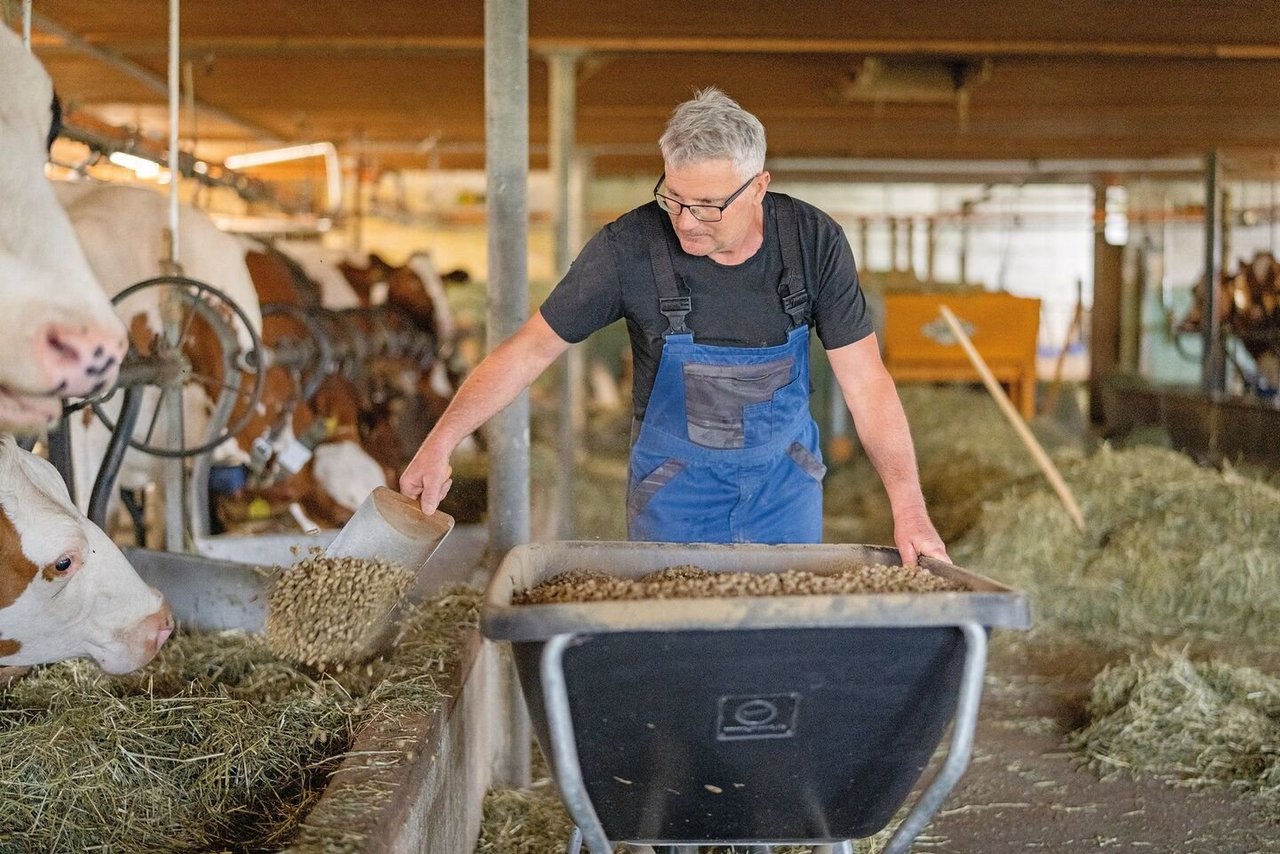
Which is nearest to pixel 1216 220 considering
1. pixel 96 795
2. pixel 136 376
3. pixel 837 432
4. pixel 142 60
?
pixel 837 432

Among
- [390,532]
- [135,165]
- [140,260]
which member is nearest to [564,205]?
[135,165]

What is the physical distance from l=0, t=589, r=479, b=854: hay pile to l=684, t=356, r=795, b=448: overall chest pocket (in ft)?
2.70

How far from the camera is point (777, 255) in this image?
116 inches

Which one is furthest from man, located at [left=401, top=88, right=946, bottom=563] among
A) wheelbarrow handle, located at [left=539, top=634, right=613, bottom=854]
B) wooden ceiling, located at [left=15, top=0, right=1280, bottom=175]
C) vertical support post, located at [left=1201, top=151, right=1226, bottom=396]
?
vertical support post, located at [left=1201, top=151, right=1226, bottom=396]

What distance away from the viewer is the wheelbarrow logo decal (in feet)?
6.07

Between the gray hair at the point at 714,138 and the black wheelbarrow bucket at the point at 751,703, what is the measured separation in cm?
94

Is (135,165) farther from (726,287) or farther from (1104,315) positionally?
(1104,315)

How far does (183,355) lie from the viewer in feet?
14.0

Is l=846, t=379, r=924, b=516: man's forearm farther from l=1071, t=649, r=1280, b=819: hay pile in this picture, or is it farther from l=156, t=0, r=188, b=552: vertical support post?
l=156, t=0, r=188, b=552: vertical support post

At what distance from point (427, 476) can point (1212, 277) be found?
352 inches

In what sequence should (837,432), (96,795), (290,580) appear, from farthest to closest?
(837,432) → (290,580) → (96,795)

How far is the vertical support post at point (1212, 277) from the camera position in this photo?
9.69 m

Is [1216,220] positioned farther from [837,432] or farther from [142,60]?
[142,60]

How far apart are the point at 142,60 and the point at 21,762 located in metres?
6.26
